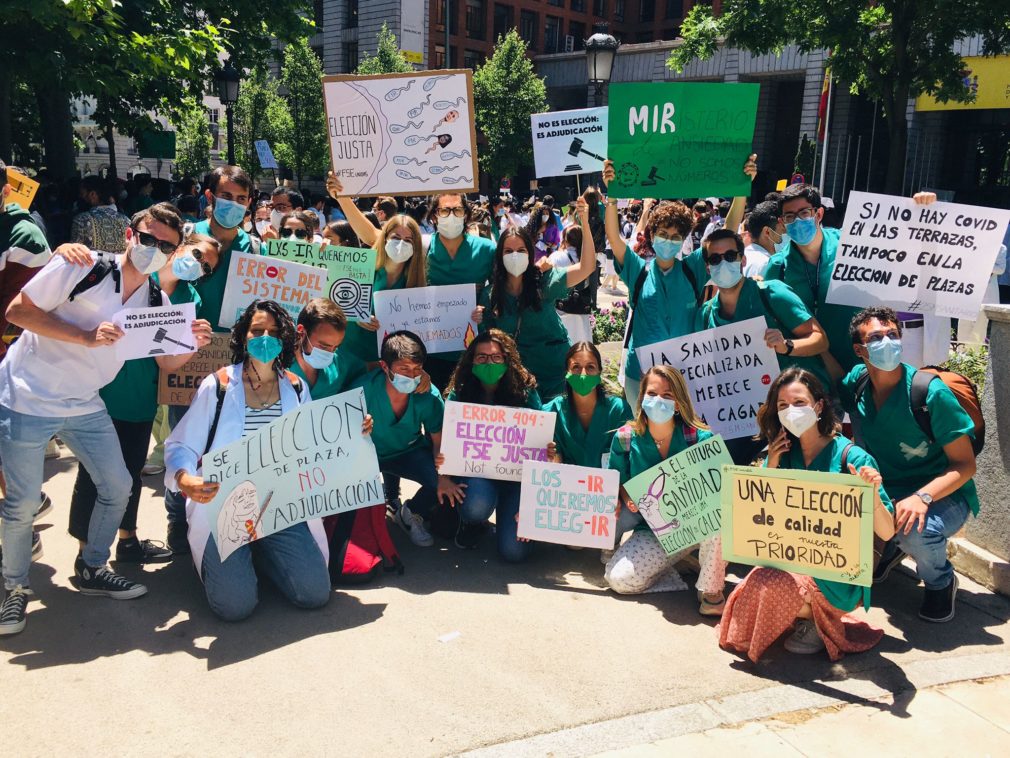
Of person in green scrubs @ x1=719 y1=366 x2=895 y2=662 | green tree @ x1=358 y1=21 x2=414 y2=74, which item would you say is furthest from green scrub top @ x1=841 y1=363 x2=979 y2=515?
green tree @ x1=358 y1=21 x2=414 y2=74

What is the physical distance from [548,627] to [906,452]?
205cm

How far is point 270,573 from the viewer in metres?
4.66

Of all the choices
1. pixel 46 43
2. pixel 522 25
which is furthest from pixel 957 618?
pixel 522 25

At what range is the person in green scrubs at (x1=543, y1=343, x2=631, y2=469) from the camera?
206 inches

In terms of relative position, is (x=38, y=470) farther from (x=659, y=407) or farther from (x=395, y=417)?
(x=659, y=407)

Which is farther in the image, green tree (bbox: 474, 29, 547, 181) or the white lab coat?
green tree (bbox: 474, 29, 547, 181)

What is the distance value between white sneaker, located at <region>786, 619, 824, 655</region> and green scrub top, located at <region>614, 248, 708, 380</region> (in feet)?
6.54

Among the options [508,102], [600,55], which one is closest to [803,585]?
[600,55]

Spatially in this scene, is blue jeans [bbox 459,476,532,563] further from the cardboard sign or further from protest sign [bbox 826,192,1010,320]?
the cardboard sign

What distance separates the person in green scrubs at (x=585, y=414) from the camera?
5.24m

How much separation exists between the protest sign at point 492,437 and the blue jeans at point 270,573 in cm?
104

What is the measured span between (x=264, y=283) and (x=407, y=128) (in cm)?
165

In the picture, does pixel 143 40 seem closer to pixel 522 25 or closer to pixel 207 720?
pixel 207 720

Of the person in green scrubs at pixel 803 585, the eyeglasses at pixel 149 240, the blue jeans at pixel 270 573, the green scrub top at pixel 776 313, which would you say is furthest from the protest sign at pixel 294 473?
the green scrub top at pixel 776 313
